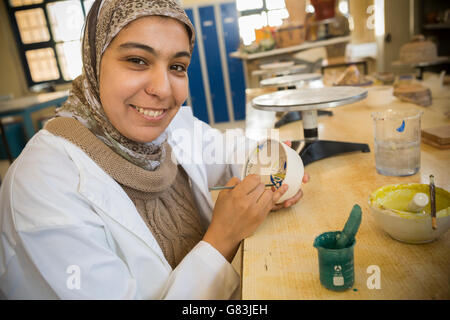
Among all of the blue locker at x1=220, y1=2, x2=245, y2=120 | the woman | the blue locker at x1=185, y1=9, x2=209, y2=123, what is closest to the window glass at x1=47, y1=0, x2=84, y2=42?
the blue locker at x1=185, y1=9, x2=209, y2=123

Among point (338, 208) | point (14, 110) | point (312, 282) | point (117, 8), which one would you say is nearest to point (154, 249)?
point (312, 282)

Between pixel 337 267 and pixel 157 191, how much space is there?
55cm

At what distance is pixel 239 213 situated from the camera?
86cm

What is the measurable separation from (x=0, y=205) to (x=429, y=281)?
0.85m

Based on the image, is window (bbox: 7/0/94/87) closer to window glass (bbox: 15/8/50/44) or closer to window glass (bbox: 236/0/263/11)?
window glass (bbox: 15/8/50/44)

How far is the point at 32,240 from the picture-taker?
26.1 inches

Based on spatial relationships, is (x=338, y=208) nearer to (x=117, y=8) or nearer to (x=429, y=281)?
(x=429, y=281)

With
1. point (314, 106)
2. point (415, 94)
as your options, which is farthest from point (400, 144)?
point (415, 94)

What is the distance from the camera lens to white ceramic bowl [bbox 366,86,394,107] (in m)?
1.97

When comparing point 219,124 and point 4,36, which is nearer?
point 4,36

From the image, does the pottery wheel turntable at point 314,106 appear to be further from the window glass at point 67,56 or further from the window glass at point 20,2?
the window glass at point 20,2

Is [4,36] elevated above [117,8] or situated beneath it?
elevated above
